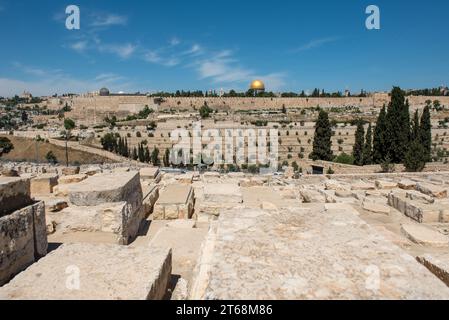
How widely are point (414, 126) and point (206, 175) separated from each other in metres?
17.0

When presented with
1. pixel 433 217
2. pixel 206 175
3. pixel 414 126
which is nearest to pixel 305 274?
pixel 433 217

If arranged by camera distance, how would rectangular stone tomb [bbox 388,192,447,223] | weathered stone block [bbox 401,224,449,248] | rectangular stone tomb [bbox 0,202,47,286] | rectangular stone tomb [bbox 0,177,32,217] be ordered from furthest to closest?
rectangular stone tomb [bbox 388,192,447,223]
weathered stone block [bbox 401,224,449,248]
rectangular stone tomb [bbox 0,177,32,217]
rectangular stone tomb [bbox 0,202,47,286]

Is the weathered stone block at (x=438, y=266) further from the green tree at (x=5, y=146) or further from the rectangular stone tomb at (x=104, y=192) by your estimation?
the green tree at (x=5, y=146)

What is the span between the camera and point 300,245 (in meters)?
2.76

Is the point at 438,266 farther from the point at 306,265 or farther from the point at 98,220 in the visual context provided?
the point at 98,220

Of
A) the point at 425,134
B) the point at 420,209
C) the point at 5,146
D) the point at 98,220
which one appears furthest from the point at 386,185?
the point at 5,146

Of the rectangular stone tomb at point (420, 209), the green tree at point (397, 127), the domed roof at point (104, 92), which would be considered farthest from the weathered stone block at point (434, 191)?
the domed roof at point (104, 92)

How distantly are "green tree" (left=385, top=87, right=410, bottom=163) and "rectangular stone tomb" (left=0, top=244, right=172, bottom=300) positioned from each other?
66.4 ft

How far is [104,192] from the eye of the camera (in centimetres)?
453

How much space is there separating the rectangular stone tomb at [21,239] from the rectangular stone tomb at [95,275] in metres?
0.35

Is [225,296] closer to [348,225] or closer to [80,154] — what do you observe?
[348,225]

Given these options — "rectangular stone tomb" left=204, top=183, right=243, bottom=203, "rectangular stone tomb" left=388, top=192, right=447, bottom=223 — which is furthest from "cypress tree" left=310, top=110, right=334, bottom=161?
"rectangular stone tomb" left=204, top=183, right=243, bottom=203

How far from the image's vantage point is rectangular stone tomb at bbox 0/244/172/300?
7.25 feet

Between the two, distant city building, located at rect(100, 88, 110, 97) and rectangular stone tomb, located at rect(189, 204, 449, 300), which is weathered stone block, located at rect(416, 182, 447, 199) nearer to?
rectangular stone tomb, located at rect(189, 204, 449, 300)
